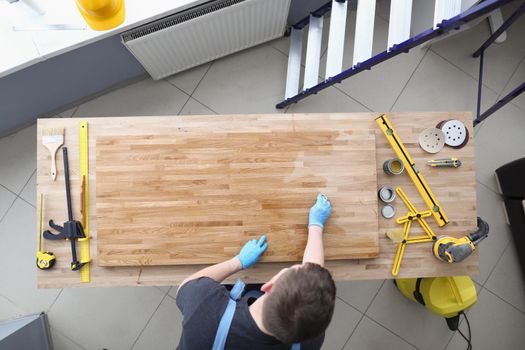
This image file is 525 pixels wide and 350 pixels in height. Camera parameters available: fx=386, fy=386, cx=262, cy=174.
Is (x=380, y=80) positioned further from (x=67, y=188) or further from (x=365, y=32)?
(x=67, y=188)

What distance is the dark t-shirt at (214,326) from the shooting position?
4.38ft

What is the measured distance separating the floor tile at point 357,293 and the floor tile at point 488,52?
1.78 meters

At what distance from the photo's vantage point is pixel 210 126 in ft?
5.95

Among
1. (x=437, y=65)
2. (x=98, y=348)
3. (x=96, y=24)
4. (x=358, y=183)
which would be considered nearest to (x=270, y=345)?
(x=358, y=183)

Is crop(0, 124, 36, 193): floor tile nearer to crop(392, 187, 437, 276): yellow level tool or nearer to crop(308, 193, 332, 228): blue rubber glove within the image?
crop(308, 193, 332, 228): blue rubber glove

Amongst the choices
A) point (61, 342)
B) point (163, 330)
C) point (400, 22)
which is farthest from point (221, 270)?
point (61, 342)

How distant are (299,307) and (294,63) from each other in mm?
1939

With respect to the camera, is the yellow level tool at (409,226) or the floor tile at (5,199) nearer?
the yellow level tool at (409,226)

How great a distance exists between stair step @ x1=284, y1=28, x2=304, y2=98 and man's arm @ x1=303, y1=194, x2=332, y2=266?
116 centimetres

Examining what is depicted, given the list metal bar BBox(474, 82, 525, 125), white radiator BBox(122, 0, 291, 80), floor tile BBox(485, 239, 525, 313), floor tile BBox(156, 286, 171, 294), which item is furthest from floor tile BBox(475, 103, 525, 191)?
floor tile BBox(156, 286, 171, 294)

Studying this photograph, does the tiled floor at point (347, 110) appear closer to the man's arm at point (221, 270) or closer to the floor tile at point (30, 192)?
the floor tile at point (30, 192)

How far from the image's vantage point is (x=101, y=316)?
2.61 m

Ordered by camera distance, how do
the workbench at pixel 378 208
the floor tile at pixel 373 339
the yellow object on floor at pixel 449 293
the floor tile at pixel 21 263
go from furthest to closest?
the floor tile at pixel 373 339 < the floor tile at pixel 21 263 < the yellow object on floor at pixel 449 293 < the workbench at pixel 378 208

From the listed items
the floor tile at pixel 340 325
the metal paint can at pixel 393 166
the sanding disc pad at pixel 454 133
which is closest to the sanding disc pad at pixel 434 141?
the sanding disc pad at pixel 454 133
